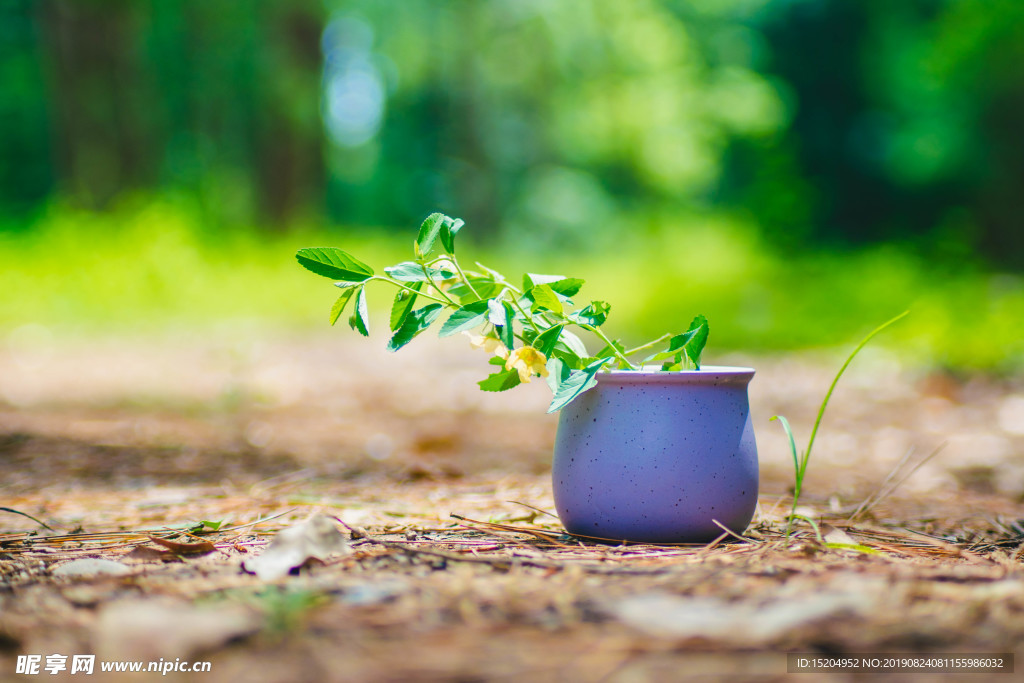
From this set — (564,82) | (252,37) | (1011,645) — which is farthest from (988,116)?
(252,37)

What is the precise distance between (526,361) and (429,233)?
27 cm

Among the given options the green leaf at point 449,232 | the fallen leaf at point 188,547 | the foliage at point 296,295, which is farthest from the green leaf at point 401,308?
the foliage at point 296,295

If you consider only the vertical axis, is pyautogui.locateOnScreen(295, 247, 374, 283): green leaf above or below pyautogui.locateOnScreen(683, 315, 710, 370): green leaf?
above

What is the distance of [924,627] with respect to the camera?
1.00 meters

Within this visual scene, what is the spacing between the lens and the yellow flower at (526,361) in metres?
1.46

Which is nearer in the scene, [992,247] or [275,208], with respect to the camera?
[992,247]

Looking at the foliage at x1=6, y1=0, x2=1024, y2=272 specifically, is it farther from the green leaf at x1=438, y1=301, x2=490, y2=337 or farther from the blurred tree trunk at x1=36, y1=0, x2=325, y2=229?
the green leaf at x1=438, y1=301, x2=490, y2=337

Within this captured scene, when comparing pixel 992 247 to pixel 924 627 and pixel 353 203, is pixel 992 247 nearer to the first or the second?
pixel 924 627

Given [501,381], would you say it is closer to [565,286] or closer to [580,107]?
[565,286]

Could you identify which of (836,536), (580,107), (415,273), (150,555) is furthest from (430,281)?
(580,107)

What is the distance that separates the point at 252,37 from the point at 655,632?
64.6 ft

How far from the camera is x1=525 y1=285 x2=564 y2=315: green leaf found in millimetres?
1523

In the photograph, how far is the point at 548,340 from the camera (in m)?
1.47

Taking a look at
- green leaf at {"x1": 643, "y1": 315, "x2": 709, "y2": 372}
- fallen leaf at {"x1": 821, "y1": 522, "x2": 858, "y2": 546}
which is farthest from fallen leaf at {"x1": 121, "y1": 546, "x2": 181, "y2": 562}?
fallen leaf at {"x1": 821, "y1": 522, "x2": 858, "y2": 546}
